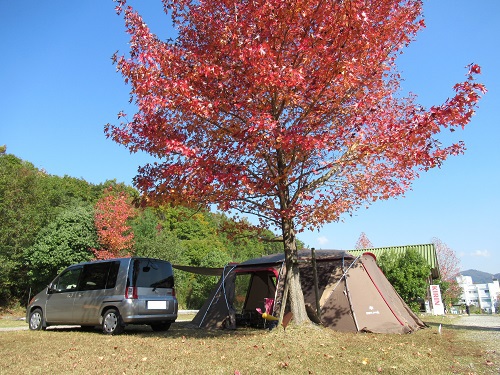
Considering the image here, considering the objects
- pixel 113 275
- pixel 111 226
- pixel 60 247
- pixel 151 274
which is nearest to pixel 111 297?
pixel 113 275

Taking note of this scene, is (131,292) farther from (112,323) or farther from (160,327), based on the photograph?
(160,327)

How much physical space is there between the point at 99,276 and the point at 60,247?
16.1 meters

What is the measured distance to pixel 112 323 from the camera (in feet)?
30.7

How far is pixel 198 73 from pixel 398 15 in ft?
14.0

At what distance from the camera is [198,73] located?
710cm

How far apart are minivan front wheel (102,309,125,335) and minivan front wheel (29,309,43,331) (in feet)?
8.49

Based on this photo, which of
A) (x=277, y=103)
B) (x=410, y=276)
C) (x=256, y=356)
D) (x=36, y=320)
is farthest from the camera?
(x=410, y=276)

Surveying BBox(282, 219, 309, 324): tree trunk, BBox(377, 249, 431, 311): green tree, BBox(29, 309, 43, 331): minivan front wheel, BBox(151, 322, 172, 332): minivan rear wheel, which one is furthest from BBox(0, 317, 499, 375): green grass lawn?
BBox(377, 249, 431, 311): green tree

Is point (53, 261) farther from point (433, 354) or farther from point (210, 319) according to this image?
point (433, 354)

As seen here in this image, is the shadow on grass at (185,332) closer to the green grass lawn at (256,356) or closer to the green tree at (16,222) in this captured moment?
the green grass lawn at (256,356)

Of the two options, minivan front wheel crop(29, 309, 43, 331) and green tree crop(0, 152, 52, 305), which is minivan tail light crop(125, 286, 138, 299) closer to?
minivan front wheel crop(29, 309, 43, 331)

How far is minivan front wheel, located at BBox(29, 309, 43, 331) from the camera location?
10688mm

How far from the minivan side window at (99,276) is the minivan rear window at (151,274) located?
0.53 metres

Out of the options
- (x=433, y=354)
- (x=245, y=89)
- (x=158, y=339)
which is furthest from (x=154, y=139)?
→ (x=433, y=354)
